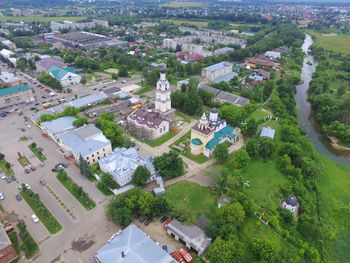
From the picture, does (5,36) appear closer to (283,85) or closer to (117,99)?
(117,99)

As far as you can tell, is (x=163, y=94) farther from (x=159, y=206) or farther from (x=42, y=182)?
(x=42, y=182)

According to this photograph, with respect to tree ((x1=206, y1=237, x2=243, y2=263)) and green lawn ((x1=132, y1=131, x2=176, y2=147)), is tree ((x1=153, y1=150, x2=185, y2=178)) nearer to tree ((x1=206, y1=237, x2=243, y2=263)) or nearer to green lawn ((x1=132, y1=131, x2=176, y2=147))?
green lawn ((x1=132, y1=131, x2=176, y2=147))

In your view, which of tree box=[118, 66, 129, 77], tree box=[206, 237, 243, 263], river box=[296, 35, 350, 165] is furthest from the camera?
tree box=[118, 66, 129, 77]

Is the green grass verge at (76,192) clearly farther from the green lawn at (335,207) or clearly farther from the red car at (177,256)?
the green lawn at (335,207)

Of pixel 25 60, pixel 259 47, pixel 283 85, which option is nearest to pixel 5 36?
pixel 25 60

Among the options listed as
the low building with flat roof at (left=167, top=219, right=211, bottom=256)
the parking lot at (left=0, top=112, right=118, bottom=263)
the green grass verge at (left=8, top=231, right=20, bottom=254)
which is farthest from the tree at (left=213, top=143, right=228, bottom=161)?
the green grass verge at (left=8, top=231, right=20, bottom=254)

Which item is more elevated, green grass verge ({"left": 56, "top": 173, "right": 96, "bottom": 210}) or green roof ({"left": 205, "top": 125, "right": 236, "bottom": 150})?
green roof ({"left": 205, "top": 125, "right": 236, "bottom": 150})
